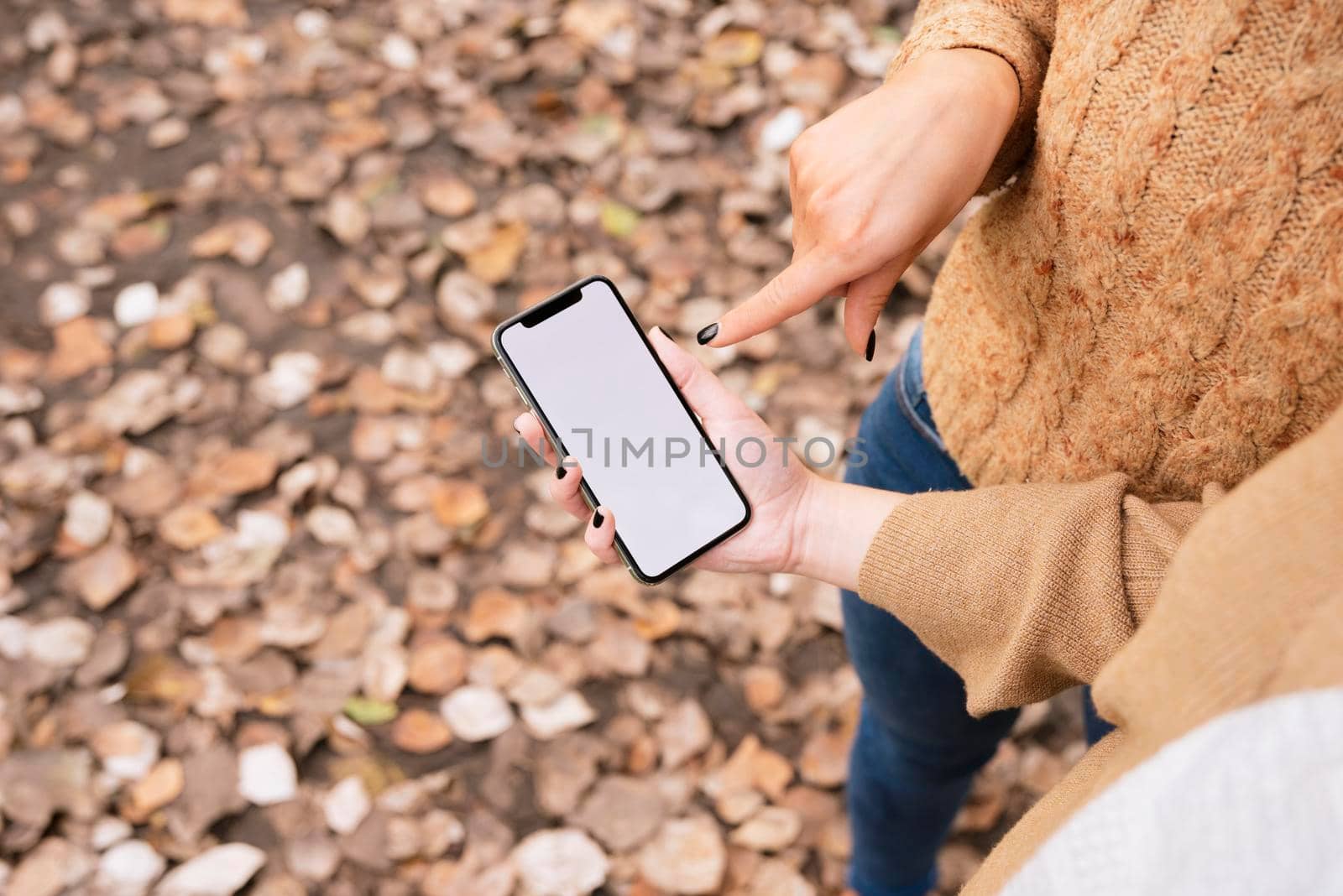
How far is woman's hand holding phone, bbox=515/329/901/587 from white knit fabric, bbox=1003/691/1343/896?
1.42ft

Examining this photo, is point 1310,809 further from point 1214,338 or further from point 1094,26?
point 1094,26

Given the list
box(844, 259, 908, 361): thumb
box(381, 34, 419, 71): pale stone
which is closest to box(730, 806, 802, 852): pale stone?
box(844, 259, 908, 361): thumb

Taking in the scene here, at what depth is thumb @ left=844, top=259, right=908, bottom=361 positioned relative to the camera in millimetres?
841

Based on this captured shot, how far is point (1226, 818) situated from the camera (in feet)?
1.34

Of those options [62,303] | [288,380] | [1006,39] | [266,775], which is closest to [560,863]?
[266,775]

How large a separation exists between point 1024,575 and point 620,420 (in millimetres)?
513

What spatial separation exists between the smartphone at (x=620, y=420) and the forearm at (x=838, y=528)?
146 millimetres

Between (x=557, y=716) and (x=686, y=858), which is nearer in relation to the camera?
(x=686, y=858)

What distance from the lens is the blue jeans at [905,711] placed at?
42.3 inches

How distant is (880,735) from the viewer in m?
1.32

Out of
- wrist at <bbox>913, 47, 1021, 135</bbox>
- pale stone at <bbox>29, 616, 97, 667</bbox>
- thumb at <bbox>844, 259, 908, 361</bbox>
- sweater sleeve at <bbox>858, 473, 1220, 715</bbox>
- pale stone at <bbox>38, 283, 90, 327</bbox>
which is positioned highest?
wrist at <bbox>913, 47, 1021, 135</bbox>

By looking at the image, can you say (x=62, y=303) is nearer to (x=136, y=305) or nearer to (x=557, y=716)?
(x=136, y=305)

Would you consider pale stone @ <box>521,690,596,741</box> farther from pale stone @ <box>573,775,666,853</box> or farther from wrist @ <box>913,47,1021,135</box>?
wrist @ <box>913,47,1021,135</box>
